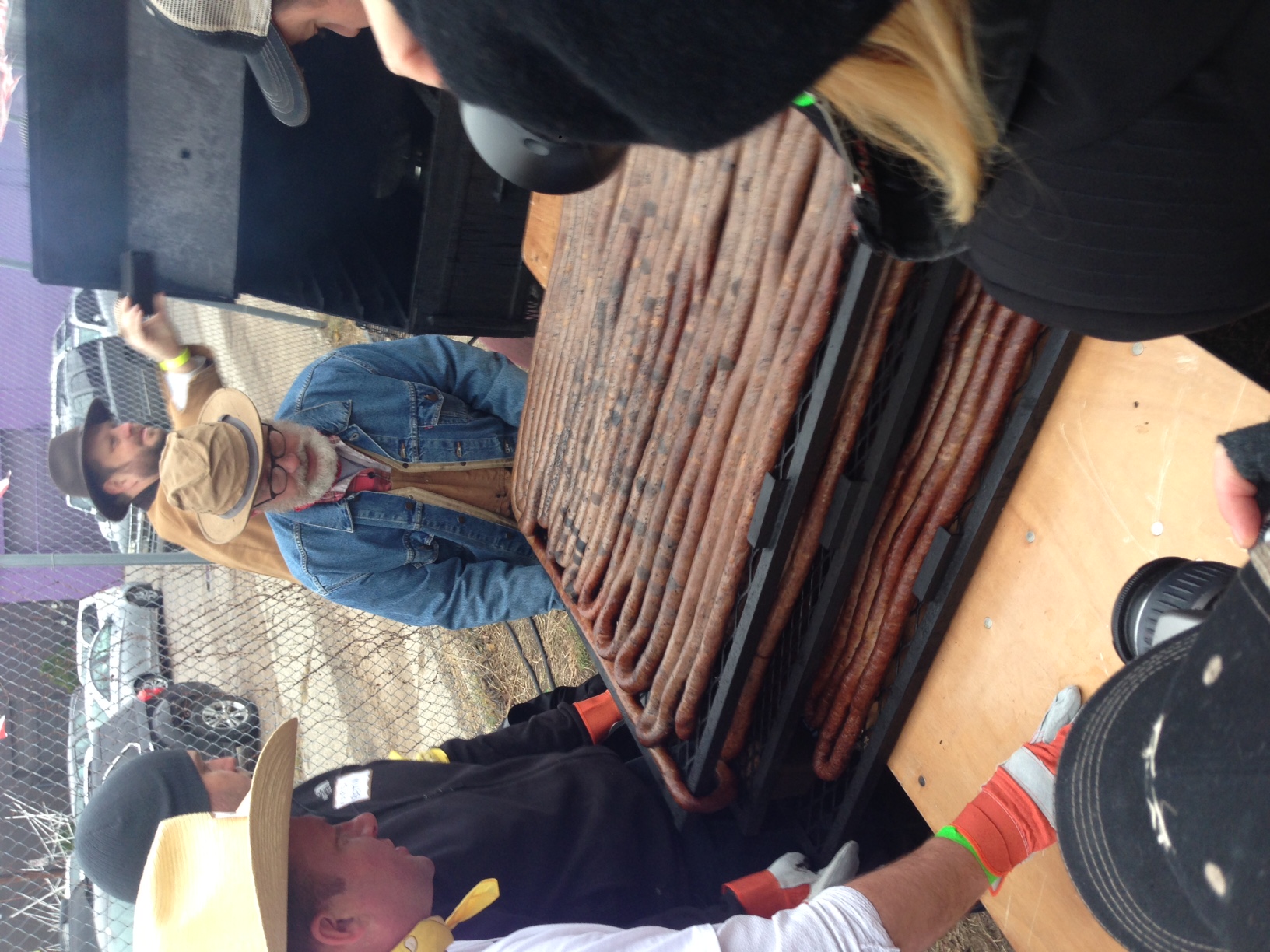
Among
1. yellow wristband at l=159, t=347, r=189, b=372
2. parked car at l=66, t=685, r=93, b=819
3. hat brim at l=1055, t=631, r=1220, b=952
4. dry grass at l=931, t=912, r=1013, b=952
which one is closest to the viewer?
hat brim at l=1055, t=631, r=1220, b=952

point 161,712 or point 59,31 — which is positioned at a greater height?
point 59,31

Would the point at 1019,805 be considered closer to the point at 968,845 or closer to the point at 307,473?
the point at 968,845

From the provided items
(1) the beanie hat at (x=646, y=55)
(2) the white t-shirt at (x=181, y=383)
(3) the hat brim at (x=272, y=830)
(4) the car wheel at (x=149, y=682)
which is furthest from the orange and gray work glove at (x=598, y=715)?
(4) the car wheel at (x=149, y=682)

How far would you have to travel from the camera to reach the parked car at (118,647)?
4836 millimetres

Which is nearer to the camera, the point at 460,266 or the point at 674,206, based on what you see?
the point at 674,206

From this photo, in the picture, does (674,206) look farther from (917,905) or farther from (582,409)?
(917,905)

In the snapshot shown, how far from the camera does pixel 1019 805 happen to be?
127cm

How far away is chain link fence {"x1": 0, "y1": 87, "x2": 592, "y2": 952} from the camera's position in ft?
14.3

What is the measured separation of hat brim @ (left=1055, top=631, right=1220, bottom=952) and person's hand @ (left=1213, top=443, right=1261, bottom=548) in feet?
0.64

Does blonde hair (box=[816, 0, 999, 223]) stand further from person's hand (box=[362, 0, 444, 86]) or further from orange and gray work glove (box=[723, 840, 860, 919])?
orange and gray work glove (box=[723, 840, 860, 919])

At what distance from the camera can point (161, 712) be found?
4.40m

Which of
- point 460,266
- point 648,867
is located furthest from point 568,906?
point 460,266

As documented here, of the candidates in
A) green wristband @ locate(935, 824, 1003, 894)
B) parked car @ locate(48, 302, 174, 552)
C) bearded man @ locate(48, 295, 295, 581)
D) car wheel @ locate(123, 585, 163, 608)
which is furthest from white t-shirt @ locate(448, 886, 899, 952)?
parked car @ locate(48, 302, 174, 552)

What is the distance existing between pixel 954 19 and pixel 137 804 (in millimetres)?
2193
